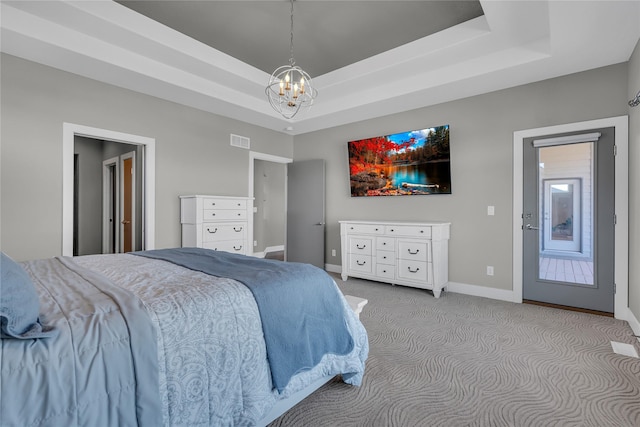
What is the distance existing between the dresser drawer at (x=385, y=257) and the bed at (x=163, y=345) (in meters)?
2.44

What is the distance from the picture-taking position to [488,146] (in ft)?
12.9

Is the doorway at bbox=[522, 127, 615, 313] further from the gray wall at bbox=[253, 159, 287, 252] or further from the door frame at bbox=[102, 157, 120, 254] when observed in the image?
the door frame at bbox=[102, 157, 120, 254]

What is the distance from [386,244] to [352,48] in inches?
101

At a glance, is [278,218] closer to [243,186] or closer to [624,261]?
[243,186]

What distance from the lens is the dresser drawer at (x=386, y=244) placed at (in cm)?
427

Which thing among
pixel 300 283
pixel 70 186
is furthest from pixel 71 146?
pixel 300 283

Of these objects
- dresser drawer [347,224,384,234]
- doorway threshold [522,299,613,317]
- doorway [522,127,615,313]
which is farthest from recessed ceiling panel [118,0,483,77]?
doorway threshold [522,299,613,317]

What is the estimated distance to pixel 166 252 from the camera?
254 centimetres

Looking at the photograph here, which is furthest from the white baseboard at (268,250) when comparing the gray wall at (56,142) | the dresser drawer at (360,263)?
the dresser drawer at (360,263)

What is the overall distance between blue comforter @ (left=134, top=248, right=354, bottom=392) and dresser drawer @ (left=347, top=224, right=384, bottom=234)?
263 cm

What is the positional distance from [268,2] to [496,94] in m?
2.91

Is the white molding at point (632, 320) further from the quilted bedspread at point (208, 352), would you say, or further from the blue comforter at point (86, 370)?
the blue comforter at point (86, 370)

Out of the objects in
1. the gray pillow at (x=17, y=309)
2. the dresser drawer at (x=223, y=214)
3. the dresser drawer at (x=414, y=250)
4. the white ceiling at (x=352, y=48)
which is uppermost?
the white ceiling at (x=352, y=48)

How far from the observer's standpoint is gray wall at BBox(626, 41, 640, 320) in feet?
9.06
